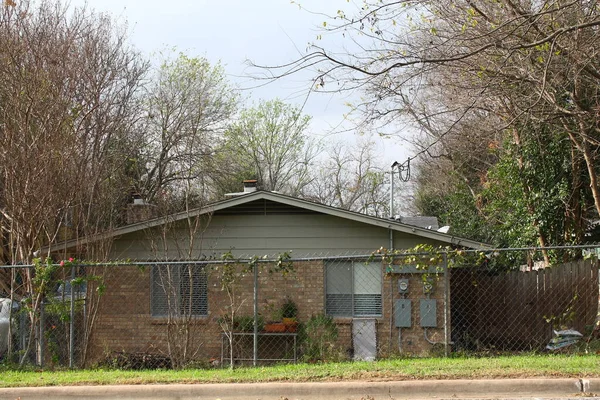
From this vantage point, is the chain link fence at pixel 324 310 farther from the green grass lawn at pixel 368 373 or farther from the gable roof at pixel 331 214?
the green grass lawn at pixel 368 373

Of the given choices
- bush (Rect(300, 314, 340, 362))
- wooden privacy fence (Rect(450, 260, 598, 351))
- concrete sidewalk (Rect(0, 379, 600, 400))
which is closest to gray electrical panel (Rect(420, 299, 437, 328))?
wooden privacy fence (Rect(450, 260, 598, 351))

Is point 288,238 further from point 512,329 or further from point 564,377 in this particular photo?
point 564,377

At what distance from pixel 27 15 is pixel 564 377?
35.1 ft

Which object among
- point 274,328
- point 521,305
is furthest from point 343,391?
point 521,305

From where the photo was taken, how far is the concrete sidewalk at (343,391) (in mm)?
8125

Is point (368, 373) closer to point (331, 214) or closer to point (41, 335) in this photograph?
point (41, 335)

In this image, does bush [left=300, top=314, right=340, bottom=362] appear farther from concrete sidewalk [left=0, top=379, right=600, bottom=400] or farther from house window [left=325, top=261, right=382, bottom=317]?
concrete sidewalk [left=0, top=379, right=600, bottom=400]

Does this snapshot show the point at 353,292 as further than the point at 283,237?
No

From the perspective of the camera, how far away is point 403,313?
15367 millimetres

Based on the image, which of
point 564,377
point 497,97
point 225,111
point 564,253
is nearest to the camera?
point 564,377

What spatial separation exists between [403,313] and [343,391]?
7244 millimetres

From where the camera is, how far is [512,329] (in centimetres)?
1577

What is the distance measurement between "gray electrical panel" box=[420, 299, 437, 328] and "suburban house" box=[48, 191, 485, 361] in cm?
2

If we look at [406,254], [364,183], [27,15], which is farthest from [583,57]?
[364,183]
